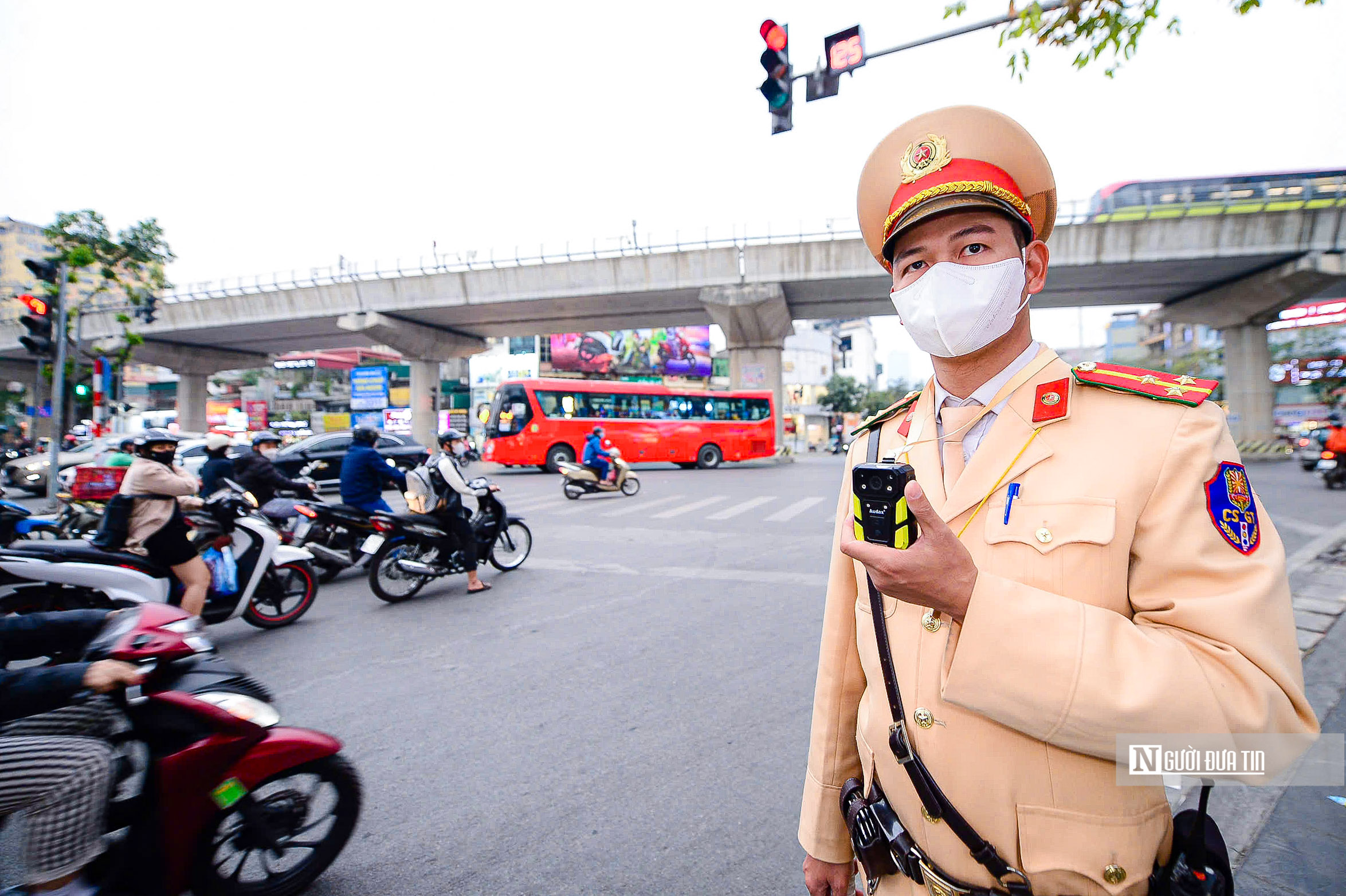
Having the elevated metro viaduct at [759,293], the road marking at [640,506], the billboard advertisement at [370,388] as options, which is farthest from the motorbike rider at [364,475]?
the billboard advertisement at [370,388]

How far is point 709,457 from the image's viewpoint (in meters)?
22.7

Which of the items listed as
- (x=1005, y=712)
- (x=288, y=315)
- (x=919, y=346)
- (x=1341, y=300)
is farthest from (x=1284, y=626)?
(x=1341, y=300)

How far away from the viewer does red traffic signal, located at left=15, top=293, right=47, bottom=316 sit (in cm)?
871

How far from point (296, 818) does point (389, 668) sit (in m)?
2.15

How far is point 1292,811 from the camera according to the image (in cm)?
241

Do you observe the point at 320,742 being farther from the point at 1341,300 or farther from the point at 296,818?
the point at 1341,300

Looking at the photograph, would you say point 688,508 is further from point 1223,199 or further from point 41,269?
point 1223,199

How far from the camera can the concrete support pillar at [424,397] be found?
29.2 m

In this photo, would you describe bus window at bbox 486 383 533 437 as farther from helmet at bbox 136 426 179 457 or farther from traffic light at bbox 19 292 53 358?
helmet at bbox 136 426 179 457

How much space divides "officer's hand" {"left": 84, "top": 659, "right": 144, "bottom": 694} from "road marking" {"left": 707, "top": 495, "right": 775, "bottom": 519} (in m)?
8.92

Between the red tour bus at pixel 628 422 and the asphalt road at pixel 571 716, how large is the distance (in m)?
12.9

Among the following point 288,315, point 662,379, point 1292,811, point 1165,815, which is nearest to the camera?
→ point 1165,815

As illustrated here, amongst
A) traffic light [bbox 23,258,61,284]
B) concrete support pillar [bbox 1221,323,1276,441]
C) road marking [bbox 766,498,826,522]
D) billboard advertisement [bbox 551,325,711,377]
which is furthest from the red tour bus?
billboard advertisement [bbox 551,325,711,377]

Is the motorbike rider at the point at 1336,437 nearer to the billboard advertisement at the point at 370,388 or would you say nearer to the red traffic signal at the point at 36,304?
the red traffic signal at the point at 36,304
